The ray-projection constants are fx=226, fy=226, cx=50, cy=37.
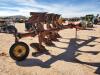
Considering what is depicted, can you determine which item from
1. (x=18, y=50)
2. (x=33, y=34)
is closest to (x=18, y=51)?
(x=18, y=50)

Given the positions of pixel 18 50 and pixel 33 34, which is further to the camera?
pixel 33 34

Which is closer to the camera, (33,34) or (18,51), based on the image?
(18,51)

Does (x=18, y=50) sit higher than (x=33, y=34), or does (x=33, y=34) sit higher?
(x=33, y=34)

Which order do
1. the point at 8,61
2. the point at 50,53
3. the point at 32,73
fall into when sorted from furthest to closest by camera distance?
the point at 50,53 < the point at 8,61 < the point at 32,73

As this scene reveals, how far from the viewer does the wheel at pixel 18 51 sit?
8906 millimetres

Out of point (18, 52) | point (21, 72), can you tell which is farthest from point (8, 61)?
point (21, 72)

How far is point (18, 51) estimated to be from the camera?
8922 mm

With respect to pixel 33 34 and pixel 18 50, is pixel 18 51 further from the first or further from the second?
pixel 33 34

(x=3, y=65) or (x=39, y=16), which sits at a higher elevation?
(x=39, y=16)

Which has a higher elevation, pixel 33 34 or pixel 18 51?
pixel 33 34

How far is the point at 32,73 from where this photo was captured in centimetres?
749

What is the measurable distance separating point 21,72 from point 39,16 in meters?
3.41

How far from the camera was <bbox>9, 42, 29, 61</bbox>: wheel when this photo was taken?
8906 mm

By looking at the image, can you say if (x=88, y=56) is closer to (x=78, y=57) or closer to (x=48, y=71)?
(x=78, y=57)
